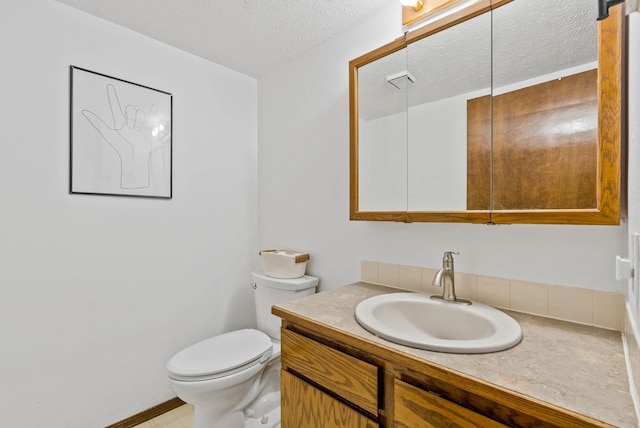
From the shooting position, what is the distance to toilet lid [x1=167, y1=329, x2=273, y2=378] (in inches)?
52.9

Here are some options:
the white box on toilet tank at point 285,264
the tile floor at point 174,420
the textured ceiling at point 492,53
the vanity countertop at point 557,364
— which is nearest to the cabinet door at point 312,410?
the vanity countertop at point 557,364

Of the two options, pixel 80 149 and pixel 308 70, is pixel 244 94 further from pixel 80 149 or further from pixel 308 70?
pixel 80 149

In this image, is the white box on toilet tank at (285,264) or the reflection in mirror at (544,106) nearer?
the reflection in mirror at (544,106)

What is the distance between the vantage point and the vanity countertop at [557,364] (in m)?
0.58

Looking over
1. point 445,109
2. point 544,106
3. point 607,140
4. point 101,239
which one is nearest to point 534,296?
point 607,140

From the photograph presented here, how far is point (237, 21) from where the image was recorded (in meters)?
1.55

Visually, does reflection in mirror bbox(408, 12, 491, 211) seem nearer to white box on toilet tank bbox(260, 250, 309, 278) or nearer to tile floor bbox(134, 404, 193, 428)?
white box on toilet tank bbox(260, 250, 309, 278)

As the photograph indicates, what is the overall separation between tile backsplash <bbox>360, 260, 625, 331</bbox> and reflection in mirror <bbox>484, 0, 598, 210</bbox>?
287 millimetres

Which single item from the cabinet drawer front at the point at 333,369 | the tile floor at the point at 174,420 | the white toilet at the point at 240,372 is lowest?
the tile floor at the point at 174,420

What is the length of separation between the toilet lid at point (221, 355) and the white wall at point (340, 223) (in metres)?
0.48

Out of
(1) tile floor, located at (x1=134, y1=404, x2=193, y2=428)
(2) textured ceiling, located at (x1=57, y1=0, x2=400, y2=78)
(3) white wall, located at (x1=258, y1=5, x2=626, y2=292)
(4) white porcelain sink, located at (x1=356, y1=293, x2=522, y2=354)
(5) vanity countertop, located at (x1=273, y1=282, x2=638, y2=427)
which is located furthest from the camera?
(1) tile floor, located at (x1=134, y1=404, x2=193, y2=428)

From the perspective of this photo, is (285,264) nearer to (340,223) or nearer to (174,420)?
(340,223)

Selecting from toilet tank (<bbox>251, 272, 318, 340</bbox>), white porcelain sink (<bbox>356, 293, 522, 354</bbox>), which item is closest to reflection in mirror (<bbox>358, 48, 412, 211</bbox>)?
white porcelain sink (<bbox>356, 293, 522, 354</bbox>)

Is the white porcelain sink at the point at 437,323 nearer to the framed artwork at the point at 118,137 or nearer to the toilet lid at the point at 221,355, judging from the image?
the toilet lid at the point at 221,355
